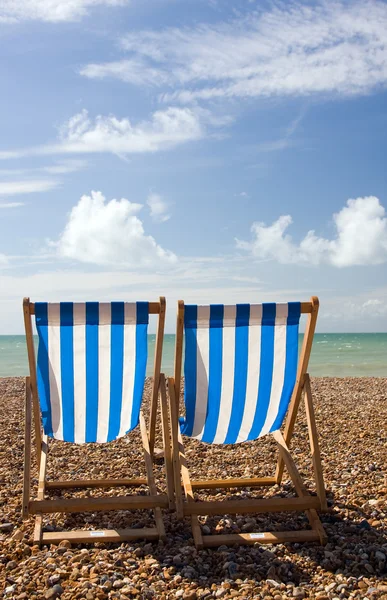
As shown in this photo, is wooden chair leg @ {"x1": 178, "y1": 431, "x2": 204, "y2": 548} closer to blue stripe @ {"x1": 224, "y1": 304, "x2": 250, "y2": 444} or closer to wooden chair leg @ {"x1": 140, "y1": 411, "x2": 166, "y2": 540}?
wooden chair leg @ {"x1": 140, "y1": 411, "x2": 166, "y2": 540}

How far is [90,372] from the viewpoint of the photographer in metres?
3.75

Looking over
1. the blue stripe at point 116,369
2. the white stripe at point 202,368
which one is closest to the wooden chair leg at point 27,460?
the blue stripe at point 116,369

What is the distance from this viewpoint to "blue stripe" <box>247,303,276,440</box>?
12.1 ft

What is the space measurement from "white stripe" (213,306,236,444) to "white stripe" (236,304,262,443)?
107mm

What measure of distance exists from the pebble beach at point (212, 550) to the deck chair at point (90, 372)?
38 cm

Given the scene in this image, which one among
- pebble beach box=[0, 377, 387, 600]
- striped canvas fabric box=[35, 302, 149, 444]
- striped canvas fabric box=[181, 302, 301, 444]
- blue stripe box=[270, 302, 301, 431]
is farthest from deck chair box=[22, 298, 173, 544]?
blue stripe box=[270, 302, 301, 431]

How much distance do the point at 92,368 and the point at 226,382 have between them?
888mm

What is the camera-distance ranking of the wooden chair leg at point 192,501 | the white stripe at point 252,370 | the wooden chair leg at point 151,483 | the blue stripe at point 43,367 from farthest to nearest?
the white stripe at point 252,370, the blue stripe at point 43,367, the wooden chair leg at point 151,483, the wooden chair leg at point 192,501

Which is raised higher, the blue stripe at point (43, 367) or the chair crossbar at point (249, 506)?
the blue stripe at point (43, 367)

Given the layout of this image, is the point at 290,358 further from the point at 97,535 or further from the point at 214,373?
the point at 97,535

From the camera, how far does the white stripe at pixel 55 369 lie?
11.9 feet

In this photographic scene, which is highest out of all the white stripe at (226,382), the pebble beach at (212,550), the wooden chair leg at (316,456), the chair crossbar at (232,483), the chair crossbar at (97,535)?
the white stripe at (226,382)

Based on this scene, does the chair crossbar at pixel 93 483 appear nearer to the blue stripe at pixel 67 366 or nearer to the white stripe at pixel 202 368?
the blue stripe at pixel 67 366

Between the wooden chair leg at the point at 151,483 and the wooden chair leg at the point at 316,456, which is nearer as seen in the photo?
the wooden chair leg at the point at 151,483
